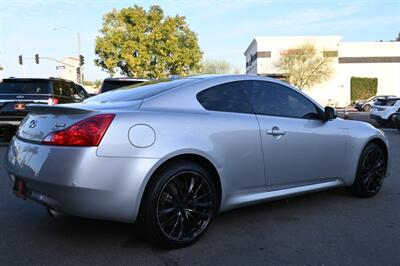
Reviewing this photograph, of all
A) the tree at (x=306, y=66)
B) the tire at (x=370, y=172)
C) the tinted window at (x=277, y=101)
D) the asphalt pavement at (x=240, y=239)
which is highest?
the tree at (x=306, y=66)

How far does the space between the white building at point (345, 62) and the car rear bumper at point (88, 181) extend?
58.4 metres

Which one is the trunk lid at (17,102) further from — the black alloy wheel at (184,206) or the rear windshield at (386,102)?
the rear windshield at (386,102)

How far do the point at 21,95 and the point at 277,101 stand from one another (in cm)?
770

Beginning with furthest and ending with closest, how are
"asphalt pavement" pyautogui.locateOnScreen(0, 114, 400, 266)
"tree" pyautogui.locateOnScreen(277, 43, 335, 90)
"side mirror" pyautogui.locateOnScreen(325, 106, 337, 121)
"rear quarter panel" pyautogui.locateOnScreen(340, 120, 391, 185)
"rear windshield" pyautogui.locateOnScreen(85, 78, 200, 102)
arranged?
"tree" pyautogui.locateOnScreen(277, 43, 335, 90) → "rear quarter panel" pyautogui.locateOnScreen(340, 120, 391, 185) → "side mirror" pyautogui.locateOnScreen(325, 106, 337, 121) → "rear windshield" pyautogui.locateOnScreen(85, 78, 200, 102) → "asphalt pavement" pyautogui.locateOnScreen(0, 114, 400, 266)

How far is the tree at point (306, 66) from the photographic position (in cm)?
5766

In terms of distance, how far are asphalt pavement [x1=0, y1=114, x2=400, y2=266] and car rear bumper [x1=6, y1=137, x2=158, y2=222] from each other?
16.9 inches

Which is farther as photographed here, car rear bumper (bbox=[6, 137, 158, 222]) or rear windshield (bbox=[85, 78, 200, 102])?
rear windshield (bbox=[85, 78, 200, 102])

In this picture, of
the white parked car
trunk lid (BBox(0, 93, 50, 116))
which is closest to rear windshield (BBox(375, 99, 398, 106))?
the white parked car

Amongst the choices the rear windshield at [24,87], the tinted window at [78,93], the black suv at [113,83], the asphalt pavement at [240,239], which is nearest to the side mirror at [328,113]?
the asphalt pavement at [240,239]

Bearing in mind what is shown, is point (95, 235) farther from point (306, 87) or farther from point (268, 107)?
point (306, 87)

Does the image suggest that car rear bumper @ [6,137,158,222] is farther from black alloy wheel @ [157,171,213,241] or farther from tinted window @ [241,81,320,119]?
tinted window @ [241,81,320,119]

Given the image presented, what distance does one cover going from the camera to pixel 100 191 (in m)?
3.27

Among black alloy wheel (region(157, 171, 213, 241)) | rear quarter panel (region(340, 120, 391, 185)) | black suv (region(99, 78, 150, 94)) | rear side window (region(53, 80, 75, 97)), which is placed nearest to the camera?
black alloy wheel (region(157, 171, 213, 241))

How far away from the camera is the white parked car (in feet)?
60.2
